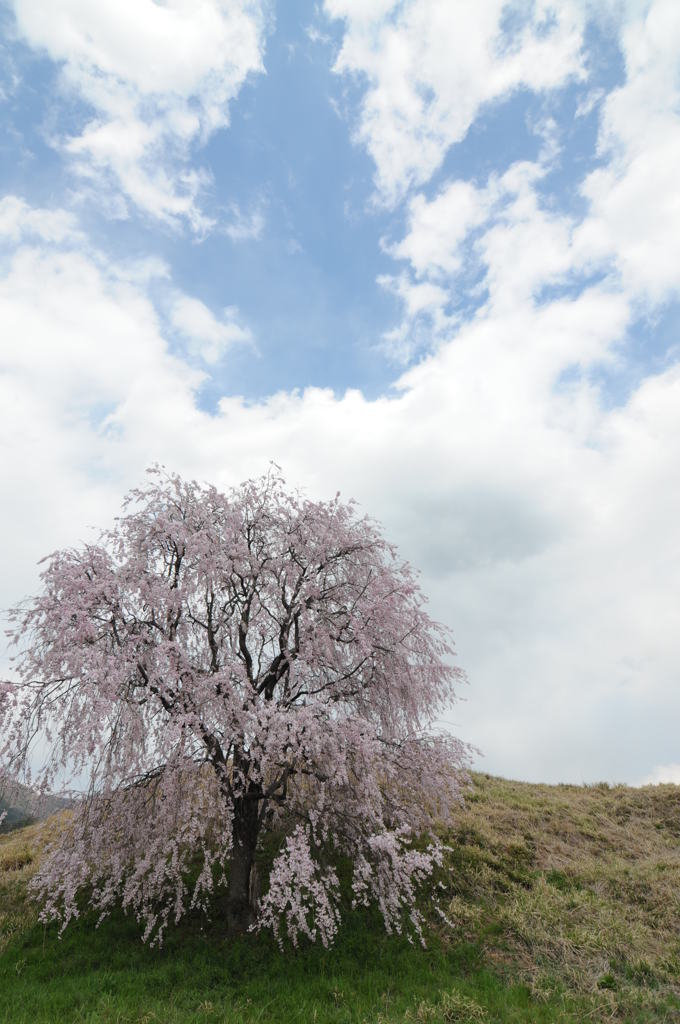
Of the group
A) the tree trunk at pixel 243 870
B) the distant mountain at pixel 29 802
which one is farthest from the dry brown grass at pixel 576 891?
the distant mountain at pixel 29 802

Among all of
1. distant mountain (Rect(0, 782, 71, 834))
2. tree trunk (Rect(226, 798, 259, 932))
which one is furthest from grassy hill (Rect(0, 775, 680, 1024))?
distant mountain (Rect(0, 782, 71, 834))

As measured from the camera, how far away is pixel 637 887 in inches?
594

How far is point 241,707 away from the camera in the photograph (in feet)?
36.1

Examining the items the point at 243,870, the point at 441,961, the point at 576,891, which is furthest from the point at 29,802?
the point at 576,891

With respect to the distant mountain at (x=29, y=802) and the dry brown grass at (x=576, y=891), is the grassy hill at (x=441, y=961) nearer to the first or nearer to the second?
the dry brown grass at (x=576, y=891)

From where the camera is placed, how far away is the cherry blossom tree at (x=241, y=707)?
36.1 ft

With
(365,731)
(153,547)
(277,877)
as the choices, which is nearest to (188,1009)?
(277,877)

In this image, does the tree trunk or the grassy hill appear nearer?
the grassy hill

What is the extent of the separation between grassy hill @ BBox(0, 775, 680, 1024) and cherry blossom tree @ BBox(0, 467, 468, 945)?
844mm

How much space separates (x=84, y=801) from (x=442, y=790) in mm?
7663

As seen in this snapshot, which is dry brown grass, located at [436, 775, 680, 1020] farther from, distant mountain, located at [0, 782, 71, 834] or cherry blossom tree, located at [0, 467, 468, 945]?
distant mountain, located at [0, 782, 71, 834]

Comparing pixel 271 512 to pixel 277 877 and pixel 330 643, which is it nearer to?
pixel 330 643

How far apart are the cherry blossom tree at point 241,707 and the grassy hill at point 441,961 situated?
2.77 ft

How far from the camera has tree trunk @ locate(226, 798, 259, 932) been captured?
12.9 meters
